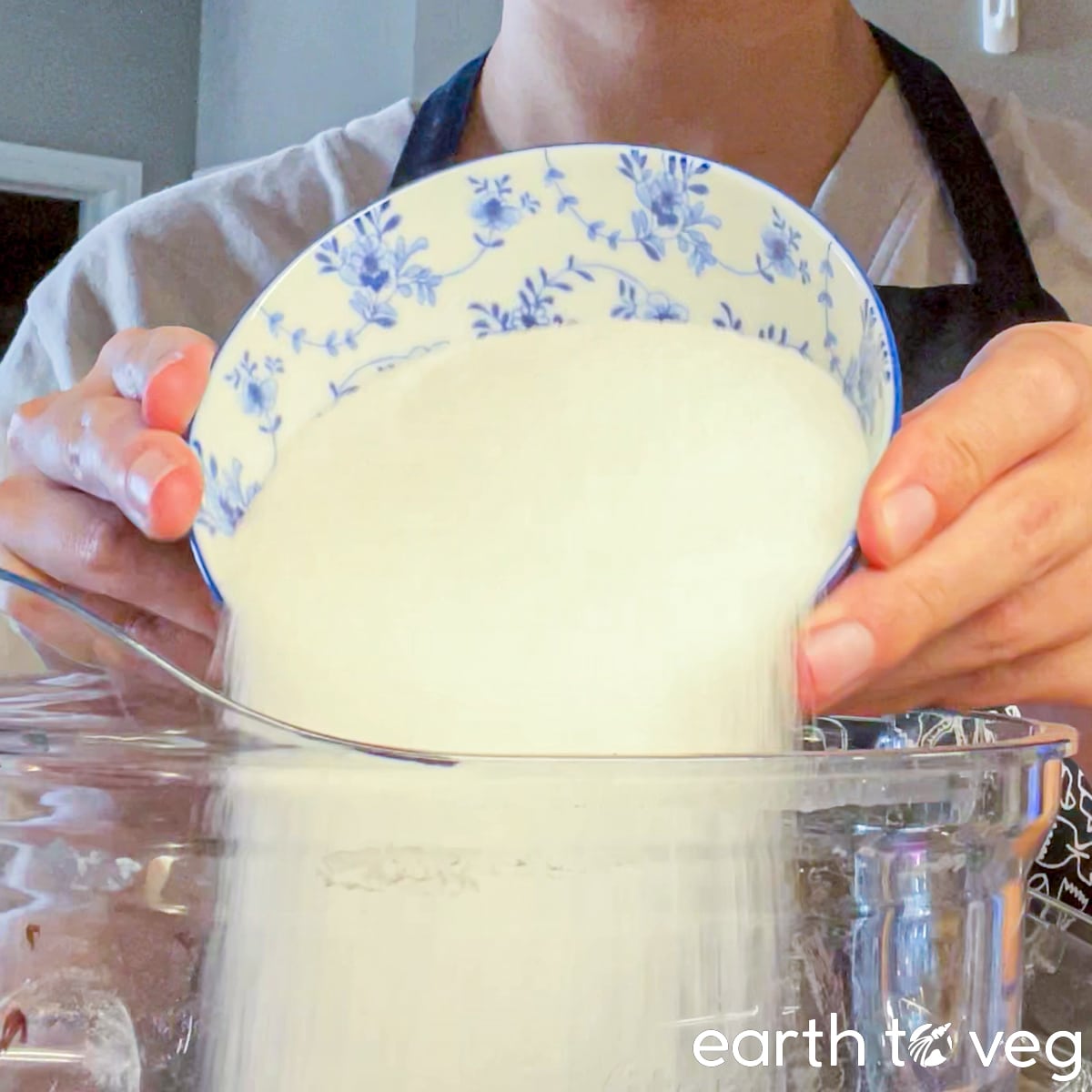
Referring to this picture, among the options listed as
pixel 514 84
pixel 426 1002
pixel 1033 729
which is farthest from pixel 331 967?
pixel 514 84

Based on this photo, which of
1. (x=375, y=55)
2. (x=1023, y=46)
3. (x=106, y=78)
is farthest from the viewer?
(x=106, y=78)

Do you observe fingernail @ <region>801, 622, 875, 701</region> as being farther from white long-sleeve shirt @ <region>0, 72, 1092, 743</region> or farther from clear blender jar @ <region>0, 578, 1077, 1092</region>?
white long-sleeve shirt @ <region>0, 72, 1092, 743</region>

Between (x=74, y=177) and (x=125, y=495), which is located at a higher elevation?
(x=74, y=177)

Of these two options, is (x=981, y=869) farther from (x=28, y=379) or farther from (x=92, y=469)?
(x=28, y=379)

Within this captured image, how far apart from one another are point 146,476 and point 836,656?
5.9 inches

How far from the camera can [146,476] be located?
228 mm

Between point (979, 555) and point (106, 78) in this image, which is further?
point (106, 78)

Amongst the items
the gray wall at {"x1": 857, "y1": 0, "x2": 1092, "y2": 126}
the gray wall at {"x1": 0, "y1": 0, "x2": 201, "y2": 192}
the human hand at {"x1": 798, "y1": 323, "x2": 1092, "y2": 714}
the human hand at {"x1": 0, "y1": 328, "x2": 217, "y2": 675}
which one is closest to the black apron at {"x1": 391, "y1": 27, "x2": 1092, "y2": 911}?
the gray wall at {"x1": 857, "y1": 0, "x2": 1092, "y2": 126}

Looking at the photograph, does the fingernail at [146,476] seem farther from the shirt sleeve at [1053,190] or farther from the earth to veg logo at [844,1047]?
the shirt sleeve at [1053,190]

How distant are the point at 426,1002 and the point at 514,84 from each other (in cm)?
55

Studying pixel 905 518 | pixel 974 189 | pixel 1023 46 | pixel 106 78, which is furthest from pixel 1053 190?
pixel 106 78

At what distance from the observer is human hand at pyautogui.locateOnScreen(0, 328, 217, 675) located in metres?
0.23

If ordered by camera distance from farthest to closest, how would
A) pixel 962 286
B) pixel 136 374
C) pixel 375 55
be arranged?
pixel 375 55
pixel 962 286
pixel 136 374

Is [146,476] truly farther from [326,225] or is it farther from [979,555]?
[326,225]
